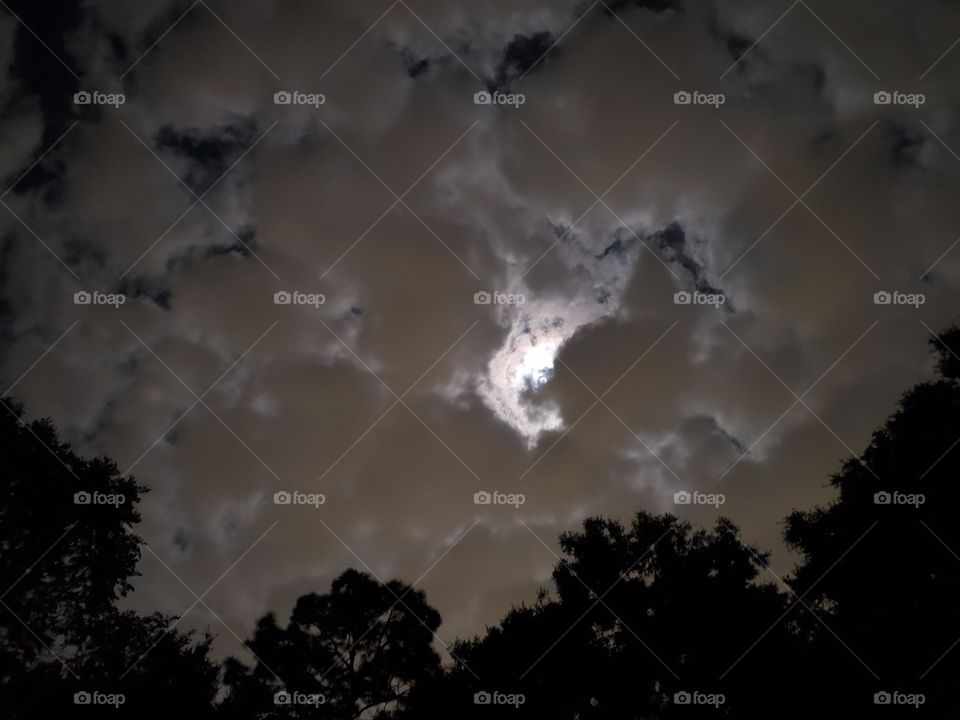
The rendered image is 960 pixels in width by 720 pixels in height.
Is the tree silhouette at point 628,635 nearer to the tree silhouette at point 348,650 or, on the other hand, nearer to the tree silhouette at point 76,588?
the tree silhouette at point 348,650

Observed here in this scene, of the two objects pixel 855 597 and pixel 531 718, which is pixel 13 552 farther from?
pixel 855 597

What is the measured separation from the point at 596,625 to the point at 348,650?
9.50 metres

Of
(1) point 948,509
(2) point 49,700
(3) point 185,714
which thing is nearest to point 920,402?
(1) point 948,509

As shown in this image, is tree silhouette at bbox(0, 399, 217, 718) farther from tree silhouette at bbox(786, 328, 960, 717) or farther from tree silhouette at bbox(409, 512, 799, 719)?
tree silhouette at bbox(786, 328, 960, 717)

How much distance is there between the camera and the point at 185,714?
16828mm

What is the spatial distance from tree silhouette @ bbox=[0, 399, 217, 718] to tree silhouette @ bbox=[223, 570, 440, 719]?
256cm

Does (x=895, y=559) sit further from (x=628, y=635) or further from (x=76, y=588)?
(x=76, y=588)

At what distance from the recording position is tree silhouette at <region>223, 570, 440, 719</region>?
19.6 meters

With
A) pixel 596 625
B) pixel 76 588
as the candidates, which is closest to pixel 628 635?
pixel 596 625

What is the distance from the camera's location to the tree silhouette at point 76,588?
16.2m

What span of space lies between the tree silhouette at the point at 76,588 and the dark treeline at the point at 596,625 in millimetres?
49

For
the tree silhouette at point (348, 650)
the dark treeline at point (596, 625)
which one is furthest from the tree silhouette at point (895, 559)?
the tree silhouette at point (348, 650)

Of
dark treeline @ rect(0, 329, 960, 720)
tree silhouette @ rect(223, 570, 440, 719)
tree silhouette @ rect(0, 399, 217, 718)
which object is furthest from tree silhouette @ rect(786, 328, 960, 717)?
tree silhouette @ rect(0, 399, 217, 718)

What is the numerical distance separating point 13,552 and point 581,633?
1894 centimetres
